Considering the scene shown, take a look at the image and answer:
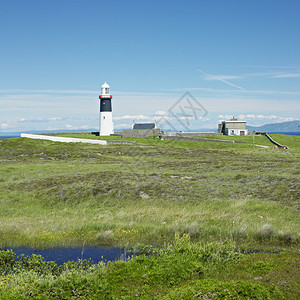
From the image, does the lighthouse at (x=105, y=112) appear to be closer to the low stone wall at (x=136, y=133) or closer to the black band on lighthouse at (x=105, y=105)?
the black band on lighthouse at (x=105, y=105)

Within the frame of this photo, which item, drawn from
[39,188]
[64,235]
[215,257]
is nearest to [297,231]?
[215,257]

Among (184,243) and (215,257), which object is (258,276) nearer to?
(215,257)

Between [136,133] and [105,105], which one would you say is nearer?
[136,133]

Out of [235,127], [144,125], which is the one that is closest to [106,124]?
[144,125]

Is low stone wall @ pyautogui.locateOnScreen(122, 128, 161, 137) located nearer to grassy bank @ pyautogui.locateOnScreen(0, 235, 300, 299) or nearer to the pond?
the pond

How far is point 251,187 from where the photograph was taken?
28438mm

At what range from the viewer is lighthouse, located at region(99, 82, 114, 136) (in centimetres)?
10650

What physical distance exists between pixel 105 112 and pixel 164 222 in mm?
89278

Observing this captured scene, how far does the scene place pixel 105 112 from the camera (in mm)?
106312

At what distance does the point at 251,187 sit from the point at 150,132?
76.2m

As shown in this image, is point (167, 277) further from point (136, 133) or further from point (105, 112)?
point (105, 112)

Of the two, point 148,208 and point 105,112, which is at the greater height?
point 105,112

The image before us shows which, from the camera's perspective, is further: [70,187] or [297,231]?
[70,187]

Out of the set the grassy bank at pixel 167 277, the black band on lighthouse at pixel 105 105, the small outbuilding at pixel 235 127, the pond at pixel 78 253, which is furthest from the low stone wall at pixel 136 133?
the grassy bank at pixel 167 277
